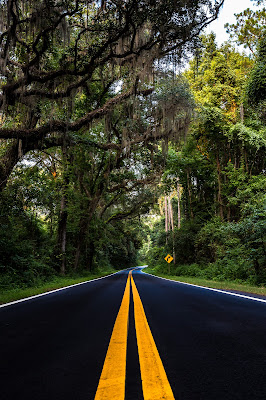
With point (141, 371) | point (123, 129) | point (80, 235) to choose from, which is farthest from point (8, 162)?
point (141, 371)

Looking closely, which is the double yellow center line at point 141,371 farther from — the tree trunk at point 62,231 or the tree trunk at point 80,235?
the tree trunk at point 80,235

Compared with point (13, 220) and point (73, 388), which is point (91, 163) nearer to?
point (13, 220)

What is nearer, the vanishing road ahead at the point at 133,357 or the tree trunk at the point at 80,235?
the vanishing road ahead at the point at 133,357

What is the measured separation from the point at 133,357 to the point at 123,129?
12.6 m

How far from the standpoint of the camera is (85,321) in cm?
427

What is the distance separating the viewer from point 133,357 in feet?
8.41

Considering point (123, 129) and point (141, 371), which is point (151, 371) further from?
point (123, 129)

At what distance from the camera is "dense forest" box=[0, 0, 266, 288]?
30.4 ft

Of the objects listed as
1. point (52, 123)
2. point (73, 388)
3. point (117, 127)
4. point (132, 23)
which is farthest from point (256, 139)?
point (73, 388)

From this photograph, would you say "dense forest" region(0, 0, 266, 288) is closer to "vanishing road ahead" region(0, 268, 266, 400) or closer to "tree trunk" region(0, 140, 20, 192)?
"tree trunk" region(0, 140, 20, 192)

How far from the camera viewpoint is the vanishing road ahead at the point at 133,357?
1851 mm

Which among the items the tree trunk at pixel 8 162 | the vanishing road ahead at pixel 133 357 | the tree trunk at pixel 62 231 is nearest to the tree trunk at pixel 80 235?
the tree trunk at pixel 62 231

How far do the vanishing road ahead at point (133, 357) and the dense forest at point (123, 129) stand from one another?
7632 mm

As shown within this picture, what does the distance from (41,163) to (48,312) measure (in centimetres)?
1451
